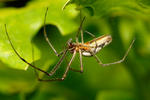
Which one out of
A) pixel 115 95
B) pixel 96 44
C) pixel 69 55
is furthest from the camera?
pixel 69 55

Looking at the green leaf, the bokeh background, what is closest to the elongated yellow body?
the bokeh background

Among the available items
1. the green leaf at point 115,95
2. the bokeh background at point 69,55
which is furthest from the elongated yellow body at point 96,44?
the green leaf at point 115,95

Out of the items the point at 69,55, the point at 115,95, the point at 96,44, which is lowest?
the point at 115,95

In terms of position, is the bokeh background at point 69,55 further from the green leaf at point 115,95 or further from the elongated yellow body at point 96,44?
the elongated yellow body at point 96,44

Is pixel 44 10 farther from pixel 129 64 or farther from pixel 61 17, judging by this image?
pixel 129 64

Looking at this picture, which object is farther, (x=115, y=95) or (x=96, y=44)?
(x=115, y=95)

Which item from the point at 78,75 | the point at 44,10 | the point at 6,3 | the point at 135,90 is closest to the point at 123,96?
the point at 135,90

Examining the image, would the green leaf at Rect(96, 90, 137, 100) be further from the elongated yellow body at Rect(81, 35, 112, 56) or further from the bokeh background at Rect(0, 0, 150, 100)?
the elongated yellow body at Rect(81, 35, 112, 56)

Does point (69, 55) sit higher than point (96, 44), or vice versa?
point (96, 44)
